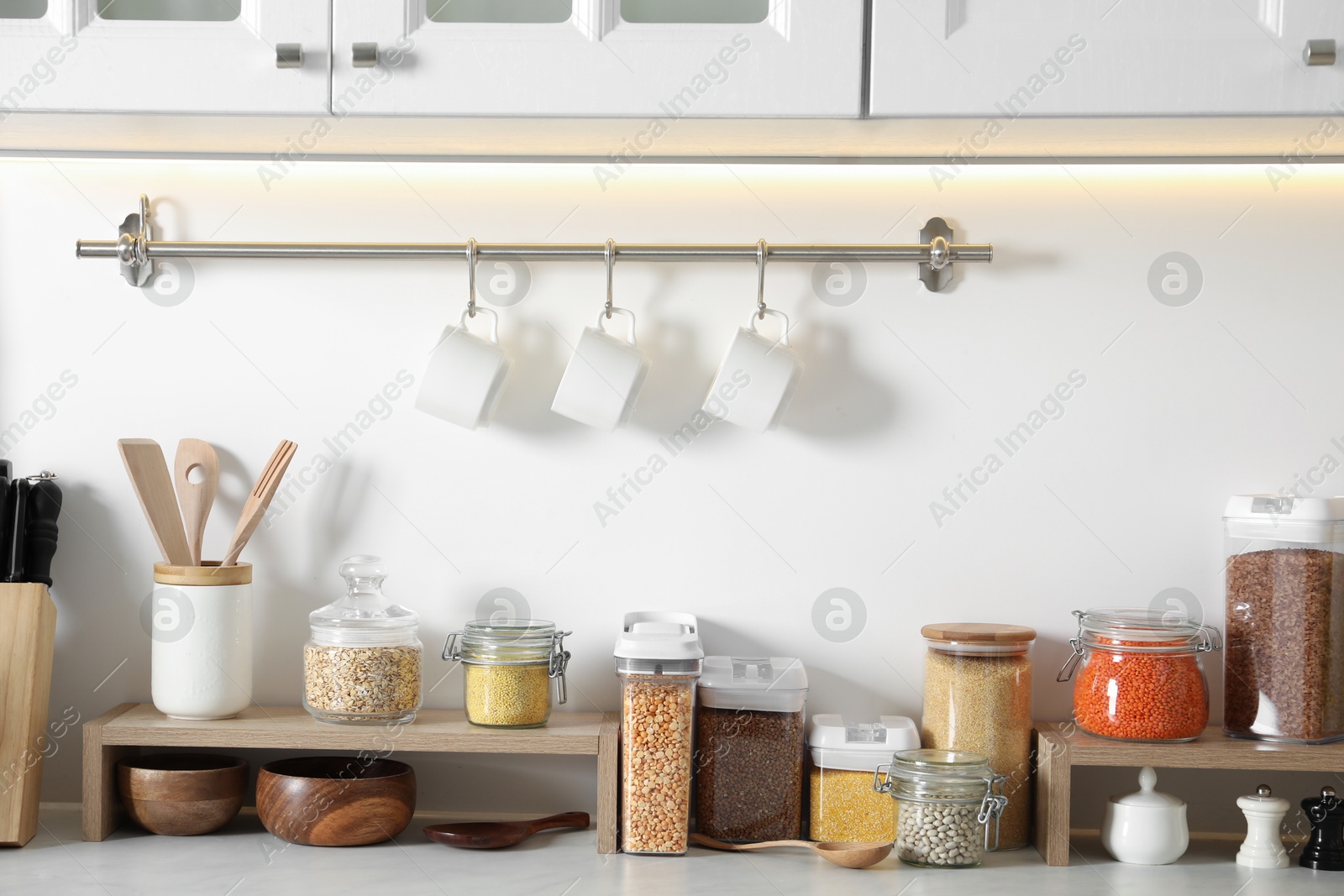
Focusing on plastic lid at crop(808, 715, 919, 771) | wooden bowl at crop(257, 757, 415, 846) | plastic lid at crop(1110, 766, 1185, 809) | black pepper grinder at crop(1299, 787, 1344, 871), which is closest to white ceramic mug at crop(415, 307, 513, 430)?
wooden bowl at crop(257, 757, 415, 846)

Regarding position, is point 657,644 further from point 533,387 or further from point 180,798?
point 180,798

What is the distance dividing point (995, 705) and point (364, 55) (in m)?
0.85

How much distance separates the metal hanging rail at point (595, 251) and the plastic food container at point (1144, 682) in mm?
407

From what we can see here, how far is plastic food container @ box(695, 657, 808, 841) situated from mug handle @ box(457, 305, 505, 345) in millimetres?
378

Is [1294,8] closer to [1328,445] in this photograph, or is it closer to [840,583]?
[1328,445]

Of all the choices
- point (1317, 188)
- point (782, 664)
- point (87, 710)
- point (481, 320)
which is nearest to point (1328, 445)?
point (1317, 188)

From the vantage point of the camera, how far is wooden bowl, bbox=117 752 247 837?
111 cm

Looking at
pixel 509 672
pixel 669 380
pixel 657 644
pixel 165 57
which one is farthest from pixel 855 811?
pixel 165 57

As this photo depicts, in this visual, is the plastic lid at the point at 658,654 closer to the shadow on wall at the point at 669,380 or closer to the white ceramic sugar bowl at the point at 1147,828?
the shadow on wall at the point at 669,380

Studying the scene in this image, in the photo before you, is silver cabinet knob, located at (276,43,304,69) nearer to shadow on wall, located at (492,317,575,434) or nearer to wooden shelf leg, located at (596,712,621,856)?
shadow on wall, located at (492,317,575,434)

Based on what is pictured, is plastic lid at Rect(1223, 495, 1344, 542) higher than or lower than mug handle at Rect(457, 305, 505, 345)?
lower

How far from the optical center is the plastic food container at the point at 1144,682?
3.51 ft

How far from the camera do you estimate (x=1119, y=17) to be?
99 centimetres

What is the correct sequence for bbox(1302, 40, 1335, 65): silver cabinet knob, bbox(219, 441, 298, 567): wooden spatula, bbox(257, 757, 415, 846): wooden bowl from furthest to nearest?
1. bbox(219, 441, 298, 567): wooden spatula
2. bbox(257, 757, 415, 846): wooden bowl
3. bbox(1302, 40, 1335, 65): silver cabinet knob
